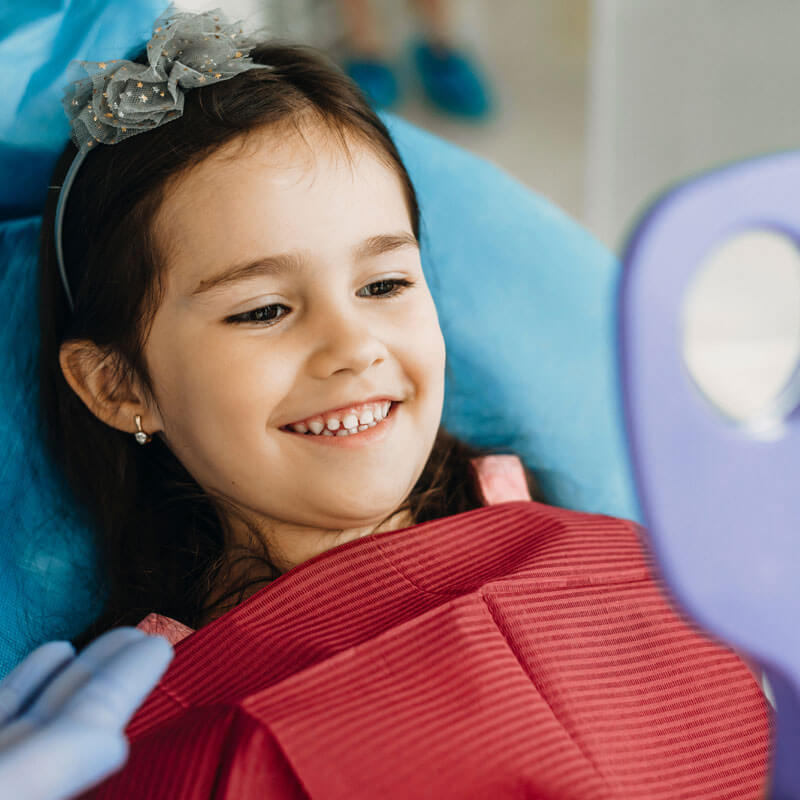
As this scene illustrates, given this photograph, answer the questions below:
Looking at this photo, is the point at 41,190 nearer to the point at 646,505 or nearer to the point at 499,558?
the point at 499,558

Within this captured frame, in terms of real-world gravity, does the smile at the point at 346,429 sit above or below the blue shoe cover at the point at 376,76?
below

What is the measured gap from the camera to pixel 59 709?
50cm

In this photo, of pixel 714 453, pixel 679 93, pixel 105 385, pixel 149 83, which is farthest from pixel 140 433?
pixel 679 93

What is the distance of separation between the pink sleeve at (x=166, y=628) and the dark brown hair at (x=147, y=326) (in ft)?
0.18

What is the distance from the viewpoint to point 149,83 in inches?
29.7

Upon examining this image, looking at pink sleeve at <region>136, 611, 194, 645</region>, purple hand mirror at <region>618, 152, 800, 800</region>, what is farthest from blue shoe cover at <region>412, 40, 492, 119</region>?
purple hand mirror at <region>618, 152, 800, 800</region>

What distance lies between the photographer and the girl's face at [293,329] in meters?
0.69

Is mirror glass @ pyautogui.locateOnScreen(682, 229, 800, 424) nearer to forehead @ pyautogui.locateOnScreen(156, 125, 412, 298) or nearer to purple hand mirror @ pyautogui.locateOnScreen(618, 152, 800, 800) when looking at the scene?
forehead @ pyautogui.locateOnScreen(156, 125, 412, 298)

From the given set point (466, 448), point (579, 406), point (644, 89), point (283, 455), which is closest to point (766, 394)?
point (579, 406)

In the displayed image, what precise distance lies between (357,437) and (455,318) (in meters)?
0.31

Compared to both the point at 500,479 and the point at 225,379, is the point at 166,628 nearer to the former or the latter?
the point at 225,379

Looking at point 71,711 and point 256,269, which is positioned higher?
point 256,269

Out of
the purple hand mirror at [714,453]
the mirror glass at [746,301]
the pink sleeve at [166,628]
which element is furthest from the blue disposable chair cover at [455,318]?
the mirror glass at [746,301]

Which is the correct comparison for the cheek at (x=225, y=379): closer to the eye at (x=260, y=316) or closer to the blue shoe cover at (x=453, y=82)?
the eye at (x=260, y=316)
